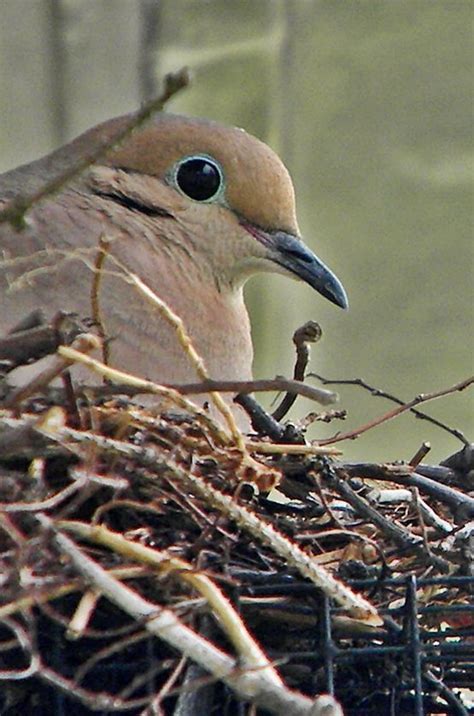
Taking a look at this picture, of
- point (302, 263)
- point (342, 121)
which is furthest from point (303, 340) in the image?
point (342, 121)

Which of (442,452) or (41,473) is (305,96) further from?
(41,473)

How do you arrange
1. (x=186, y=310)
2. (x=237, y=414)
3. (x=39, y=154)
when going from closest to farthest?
1. (x=237, y=414)
2. (x=186, y=310)
3. (x=39, y=154)

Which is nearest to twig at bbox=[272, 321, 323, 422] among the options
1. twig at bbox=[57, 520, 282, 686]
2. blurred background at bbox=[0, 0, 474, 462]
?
twig at bbox=[57, 520, 282, 686]

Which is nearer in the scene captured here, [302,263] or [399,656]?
[399,656]

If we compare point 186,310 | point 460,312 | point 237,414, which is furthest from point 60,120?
point 237,414

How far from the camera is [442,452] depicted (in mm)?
3969

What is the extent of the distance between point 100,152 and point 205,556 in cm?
43

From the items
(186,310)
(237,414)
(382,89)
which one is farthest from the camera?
(382,89)

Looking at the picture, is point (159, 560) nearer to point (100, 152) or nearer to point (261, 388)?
point (261, 388)

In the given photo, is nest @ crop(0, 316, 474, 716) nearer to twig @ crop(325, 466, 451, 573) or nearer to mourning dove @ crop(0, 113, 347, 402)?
twig @ crop(325, 466, 451, 573)

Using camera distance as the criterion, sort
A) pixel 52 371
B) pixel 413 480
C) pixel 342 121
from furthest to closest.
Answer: pixel 342 121, pixel 413 480, pixel 52 371

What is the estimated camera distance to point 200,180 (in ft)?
8.74

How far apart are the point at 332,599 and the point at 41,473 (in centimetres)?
28

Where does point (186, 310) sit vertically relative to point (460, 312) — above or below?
above
